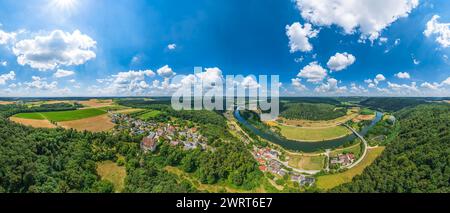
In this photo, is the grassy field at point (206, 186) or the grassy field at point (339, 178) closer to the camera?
the grassy field at point (206, 186)

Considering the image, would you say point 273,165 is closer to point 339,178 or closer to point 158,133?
point 339,178

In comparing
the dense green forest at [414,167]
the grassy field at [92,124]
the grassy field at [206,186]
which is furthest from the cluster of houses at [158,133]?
the dense green forest at [414,167]

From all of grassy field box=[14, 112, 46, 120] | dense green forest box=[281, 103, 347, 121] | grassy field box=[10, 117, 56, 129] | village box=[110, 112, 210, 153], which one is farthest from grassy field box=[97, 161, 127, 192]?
dense green forest box=[281, 103, 347, 121]

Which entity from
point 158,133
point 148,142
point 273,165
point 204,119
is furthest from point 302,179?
point 204,119

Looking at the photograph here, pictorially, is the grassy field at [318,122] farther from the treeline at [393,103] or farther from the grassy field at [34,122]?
the grassy field at [34,122]

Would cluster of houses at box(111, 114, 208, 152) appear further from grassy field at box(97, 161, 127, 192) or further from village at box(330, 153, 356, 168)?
village at box(330, 153, 356, 168)
